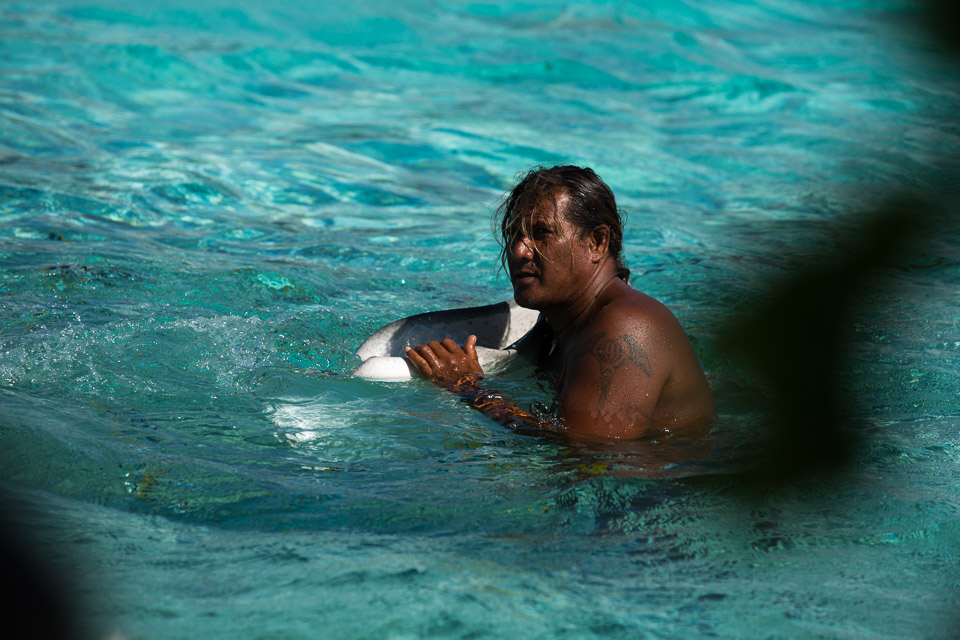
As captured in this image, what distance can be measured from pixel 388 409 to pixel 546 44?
11.2 metres

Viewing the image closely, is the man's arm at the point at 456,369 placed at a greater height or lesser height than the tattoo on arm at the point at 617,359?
lesser

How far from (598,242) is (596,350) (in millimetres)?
556

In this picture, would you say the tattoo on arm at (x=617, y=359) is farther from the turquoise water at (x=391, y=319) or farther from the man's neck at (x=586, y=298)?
the man's neck at (x=586, y=298)

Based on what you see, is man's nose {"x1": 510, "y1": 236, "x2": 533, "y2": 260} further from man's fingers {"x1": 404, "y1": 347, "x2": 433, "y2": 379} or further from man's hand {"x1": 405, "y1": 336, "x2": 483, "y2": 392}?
man's fingers {"x1": 404, "y1": 347, "x2": 433, "y2": 379}

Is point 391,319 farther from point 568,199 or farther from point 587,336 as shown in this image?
point 587,336

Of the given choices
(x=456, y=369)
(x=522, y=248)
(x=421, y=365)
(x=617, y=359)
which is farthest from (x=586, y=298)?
(x=421, y=365)

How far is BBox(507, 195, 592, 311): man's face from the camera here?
3686 mm

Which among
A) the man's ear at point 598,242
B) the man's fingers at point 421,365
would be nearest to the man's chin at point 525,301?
the man's ear at point 598,242

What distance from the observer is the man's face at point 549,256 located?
3.69m

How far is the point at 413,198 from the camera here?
27.8 feet

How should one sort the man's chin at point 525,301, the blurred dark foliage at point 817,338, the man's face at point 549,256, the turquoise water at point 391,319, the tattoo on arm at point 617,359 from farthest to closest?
the man's chin at point 525,301, the man's face at point 549,256, the tattoo on arm at point 617,359, the turquoise water at point 391,319, the blurred dark foliage at point 817,338

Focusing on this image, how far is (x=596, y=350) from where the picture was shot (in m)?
3.39

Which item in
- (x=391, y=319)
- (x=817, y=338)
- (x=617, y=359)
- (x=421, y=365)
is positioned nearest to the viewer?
(x=817, y=338)

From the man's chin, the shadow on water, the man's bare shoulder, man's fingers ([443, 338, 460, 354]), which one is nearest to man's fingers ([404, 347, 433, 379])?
man's fingers ([443, 338, 460, 354])
